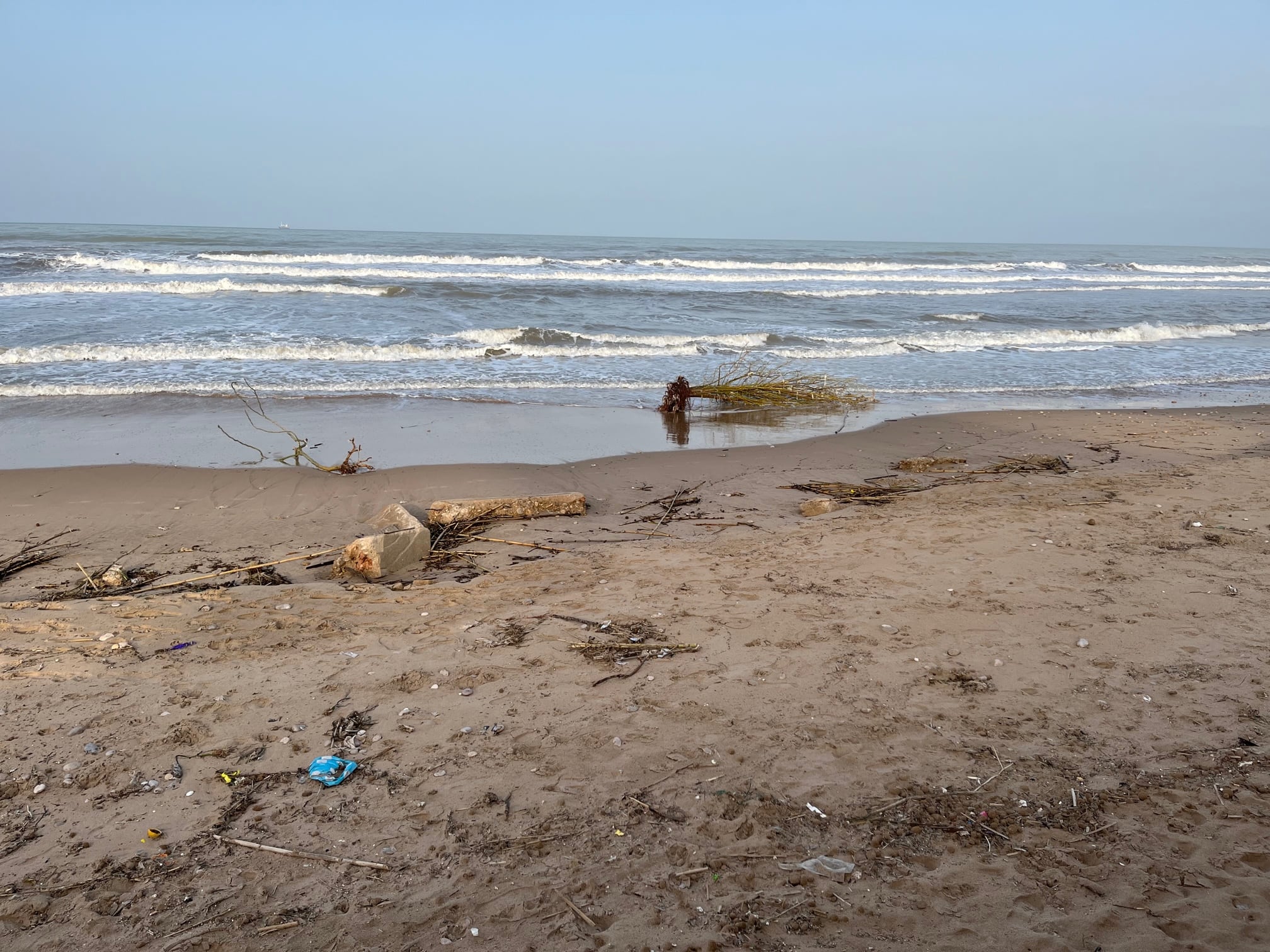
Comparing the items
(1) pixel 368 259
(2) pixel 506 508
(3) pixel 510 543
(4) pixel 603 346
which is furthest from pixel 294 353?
(1) pixel 368 259

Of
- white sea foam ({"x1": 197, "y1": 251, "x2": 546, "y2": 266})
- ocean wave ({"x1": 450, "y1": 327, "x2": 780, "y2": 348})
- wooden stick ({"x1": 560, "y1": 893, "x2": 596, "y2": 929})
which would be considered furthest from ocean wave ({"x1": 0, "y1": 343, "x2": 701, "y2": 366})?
white sea foam ({"x1": 197, "y1": 251, "x2": 546, "y2": 266})

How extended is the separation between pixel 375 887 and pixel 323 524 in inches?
146

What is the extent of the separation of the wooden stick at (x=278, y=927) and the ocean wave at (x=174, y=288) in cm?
1911

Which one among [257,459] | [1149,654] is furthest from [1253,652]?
[257,459]

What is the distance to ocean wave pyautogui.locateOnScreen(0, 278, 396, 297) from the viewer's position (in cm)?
1844

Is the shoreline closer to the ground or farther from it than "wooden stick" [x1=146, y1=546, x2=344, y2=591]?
farther from it

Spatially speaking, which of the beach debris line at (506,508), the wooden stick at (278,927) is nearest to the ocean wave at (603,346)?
the beach debris line at (506,508)

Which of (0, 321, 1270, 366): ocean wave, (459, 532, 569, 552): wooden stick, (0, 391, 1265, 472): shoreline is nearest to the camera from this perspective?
(459, 532, 569, 552): wooden stick

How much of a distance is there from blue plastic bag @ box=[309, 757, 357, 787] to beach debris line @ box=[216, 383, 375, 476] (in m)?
3.82

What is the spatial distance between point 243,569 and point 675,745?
2.99m

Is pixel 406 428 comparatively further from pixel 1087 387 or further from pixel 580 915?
pixel 1087 387

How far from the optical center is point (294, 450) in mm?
7395

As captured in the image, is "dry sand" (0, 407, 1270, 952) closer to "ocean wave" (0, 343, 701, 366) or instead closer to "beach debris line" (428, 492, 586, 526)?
"beach debris line" (428, 492, 586, 526)

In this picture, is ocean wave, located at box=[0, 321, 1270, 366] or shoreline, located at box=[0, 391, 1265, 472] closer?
shoreline, located at box=[0, 391, 1265, 472]
